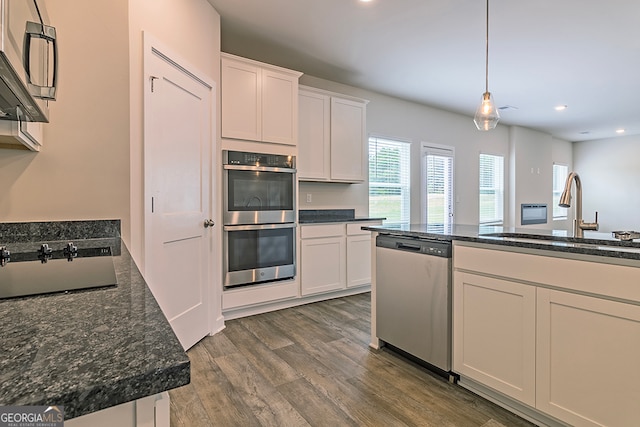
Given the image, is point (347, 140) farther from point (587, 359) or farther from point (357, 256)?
point (587, 359)

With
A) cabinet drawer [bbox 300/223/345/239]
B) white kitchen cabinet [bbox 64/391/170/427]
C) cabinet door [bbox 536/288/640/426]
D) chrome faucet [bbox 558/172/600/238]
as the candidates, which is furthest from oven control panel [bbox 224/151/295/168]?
white kitchen cabinet [bbox 64/391/170/427]

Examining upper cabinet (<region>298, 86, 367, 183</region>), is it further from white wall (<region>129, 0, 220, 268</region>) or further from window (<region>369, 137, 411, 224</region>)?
white wall (<region>129, 0, 220, 268</region>)

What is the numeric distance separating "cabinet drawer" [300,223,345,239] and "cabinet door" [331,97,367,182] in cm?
66

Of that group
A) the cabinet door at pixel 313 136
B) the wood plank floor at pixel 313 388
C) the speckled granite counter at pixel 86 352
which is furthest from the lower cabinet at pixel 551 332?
the cabinet door at pixel 313 136

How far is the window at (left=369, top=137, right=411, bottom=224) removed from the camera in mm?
4832

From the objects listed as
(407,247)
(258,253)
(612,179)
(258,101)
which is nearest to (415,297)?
(407,247)

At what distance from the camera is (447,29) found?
10.1 ft

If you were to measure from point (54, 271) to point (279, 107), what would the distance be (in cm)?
266

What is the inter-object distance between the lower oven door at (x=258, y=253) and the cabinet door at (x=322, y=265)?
16cm

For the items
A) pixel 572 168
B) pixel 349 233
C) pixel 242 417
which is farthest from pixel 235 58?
pixel 572 168

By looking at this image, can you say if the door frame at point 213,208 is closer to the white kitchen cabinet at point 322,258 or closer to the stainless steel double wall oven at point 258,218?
the stainless steel double wall oven at point 258,218

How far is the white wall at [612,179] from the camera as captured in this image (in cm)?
777

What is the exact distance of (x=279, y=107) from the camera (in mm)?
3396

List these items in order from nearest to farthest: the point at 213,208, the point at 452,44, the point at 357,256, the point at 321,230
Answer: the point at 213,208 → the point at 452,44 → the point at 321,230 → the point at 357,256
